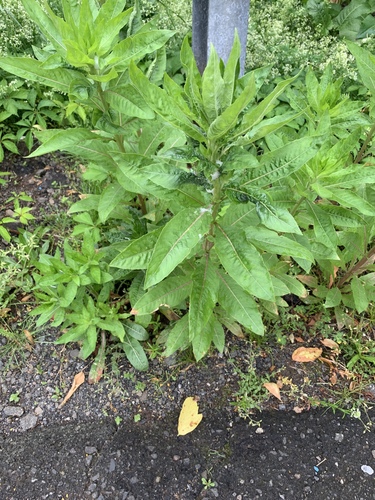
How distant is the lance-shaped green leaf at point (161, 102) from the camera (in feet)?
4.52

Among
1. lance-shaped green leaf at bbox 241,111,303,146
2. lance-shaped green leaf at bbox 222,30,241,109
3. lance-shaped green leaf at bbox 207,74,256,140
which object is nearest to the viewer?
lance-shaped green leaf at bbox 207,74,256,140

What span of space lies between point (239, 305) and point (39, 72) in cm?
134

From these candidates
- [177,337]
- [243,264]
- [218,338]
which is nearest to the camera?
→ [243,264]

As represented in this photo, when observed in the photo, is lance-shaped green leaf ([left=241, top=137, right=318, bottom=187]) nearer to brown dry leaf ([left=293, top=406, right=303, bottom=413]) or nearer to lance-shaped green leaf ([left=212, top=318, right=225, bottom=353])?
lance-shaped green leaf ([left=212, top=318, right=225, bottom=353])

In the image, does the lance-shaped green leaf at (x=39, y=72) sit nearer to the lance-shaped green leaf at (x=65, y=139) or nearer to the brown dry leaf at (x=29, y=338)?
the lance-shaped green leaf at (x=65, y=139)

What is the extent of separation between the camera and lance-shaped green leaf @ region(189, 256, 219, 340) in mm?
1827

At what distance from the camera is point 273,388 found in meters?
2.62

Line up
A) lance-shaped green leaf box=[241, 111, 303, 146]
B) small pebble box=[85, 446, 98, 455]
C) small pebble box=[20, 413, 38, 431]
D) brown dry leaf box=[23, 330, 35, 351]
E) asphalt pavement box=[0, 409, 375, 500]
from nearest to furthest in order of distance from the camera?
lance-shaped green leaf box=[241, 111, 303, 146] < asphalt pavement box=[0, 409, 375, 500] < small pebble box=[85, 446, 98, 455] < small pebble box=[20, 413, 38, 431] < brown dry leaf box=[23, 330, 35, 351]

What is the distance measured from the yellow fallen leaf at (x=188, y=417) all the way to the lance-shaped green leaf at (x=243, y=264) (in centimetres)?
121

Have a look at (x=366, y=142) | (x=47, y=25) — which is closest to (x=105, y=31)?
(x=47, y=25)

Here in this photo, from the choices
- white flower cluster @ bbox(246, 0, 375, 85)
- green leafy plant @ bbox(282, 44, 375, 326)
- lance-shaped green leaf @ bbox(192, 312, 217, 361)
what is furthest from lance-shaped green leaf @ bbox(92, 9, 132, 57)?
white flower cluster @ bbox(246, 0, 375, 85)

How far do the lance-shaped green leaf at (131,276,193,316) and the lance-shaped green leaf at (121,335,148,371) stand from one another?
57 centimetres

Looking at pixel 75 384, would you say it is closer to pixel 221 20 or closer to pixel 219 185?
pixel 219 185

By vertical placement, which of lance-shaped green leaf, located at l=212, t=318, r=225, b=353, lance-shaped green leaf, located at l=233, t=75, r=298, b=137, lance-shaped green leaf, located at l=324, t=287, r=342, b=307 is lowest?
lance-shaped green leaf, located at l=324, t=287, r=342, b=307
